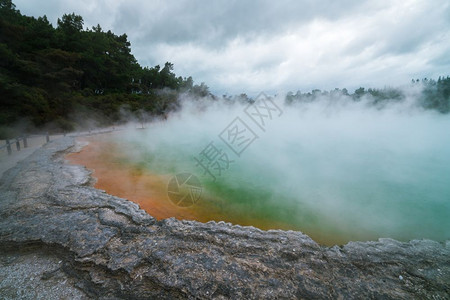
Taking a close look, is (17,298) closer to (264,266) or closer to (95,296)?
(95,296)

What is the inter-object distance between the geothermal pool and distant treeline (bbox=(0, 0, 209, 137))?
5224mm

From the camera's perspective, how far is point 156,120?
691 inches

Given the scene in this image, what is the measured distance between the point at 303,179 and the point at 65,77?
15.3 meters

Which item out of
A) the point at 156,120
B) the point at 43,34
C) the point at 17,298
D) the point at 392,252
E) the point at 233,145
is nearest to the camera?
the point at 17,298

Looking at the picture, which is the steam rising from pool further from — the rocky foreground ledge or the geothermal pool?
the rocky foreground ledge

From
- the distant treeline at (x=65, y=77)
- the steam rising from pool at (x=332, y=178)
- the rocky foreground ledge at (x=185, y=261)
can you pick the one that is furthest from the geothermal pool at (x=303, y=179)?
the distant treeline at (x=65, y=77)

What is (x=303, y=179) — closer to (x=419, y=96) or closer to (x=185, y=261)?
(x=185, y=261)

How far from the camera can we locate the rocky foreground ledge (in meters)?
1.76

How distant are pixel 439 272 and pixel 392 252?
0.38m

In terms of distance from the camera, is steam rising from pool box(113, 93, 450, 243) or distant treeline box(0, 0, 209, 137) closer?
steam rising from pool box(113, 93, 450, 243)

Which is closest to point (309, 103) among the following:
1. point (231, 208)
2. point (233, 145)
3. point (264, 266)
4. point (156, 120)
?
point (233, 145)

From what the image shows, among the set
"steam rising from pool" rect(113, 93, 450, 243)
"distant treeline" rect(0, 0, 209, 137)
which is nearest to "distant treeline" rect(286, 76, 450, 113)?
"steam rising from pool" rect(113, 93, 450, 243)

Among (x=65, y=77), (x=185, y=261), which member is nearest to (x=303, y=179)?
(x=185, y=261)

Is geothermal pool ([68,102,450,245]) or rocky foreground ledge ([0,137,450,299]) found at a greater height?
rocky foreground ledge ([0,137,450,299])
